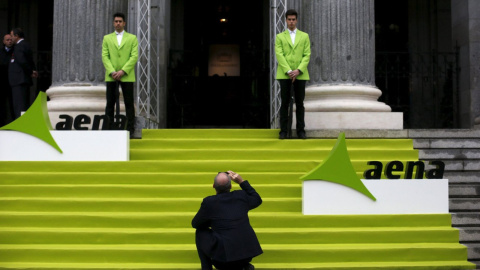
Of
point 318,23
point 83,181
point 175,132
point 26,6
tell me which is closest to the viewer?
point 83,181

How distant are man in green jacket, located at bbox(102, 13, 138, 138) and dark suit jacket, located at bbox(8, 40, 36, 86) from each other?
2.09 m

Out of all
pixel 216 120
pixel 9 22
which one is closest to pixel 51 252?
pixel 216 120

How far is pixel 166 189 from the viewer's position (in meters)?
7.98

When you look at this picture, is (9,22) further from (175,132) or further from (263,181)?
(263,181)

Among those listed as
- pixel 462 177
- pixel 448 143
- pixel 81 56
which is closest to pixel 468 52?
pixel 448 143

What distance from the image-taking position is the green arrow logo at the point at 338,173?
24.6 feet

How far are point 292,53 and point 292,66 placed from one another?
0.71ft

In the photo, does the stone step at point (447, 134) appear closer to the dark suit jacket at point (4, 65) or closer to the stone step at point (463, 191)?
the stone step at point (463, 191)

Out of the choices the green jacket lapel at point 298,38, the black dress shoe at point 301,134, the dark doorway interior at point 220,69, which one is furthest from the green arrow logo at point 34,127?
the dark doorway interior at point 220,69

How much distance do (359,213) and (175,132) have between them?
3.78m

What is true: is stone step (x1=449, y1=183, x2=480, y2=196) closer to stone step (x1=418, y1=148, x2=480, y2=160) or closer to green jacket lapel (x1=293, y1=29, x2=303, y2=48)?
stone step (x1=418, y1=148, x2=480, y2=160)

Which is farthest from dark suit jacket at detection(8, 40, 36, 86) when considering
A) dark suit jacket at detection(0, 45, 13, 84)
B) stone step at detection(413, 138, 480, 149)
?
stone step at detection(413, 138, 480, 149)

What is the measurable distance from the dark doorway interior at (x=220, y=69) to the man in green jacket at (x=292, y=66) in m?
5.26

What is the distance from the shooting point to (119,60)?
388 inches
